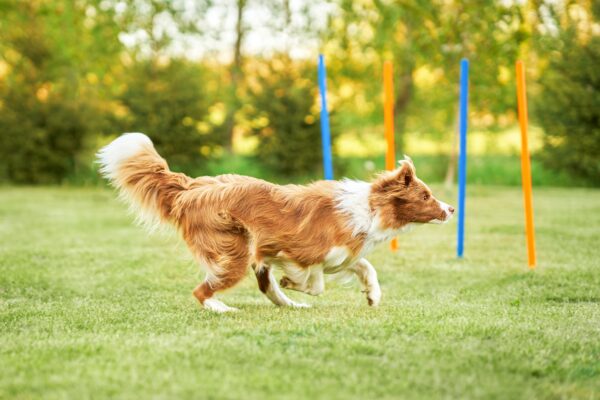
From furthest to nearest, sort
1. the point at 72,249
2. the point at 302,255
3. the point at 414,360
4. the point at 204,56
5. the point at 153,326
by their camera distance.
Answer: the point at 204,56
the point at 72,249
the point at 302,255
the point at 153,326
the point at 414,360

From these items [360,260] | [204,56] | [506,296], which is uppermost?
[204,56]

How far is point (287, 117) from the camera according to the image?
19.7 m

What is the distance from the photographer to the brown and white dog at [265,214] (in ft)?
17.9

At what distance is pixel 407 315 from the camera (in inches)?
206

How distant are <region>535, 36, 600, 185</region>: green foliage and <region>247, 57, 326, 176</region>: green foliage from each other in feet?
19.2

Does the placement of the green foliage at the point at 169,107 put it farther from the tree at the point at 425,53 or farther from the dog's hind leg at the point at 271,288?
the dog's hind leg at the point at 271,288

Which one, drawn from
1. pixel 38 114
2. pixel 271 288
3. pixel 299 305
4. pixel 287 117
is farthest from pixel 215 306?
pixel 38 114

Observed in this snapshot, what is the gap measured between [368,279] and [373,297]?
0.46 ft

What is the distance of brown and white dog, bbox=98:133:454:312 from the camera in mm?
5453

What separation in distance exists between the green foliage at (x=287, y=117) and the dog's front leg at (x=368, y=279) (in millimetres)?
14037

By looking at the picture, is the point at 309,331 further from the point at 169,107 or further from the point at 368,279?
the point at 169,107

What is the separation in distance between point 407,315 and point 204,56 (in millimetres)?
21757

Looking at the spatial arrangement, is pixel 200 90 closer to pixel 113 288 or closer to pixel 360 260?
pixel 113 288

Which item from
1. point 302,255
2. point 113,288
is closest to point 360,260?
point 302,255
